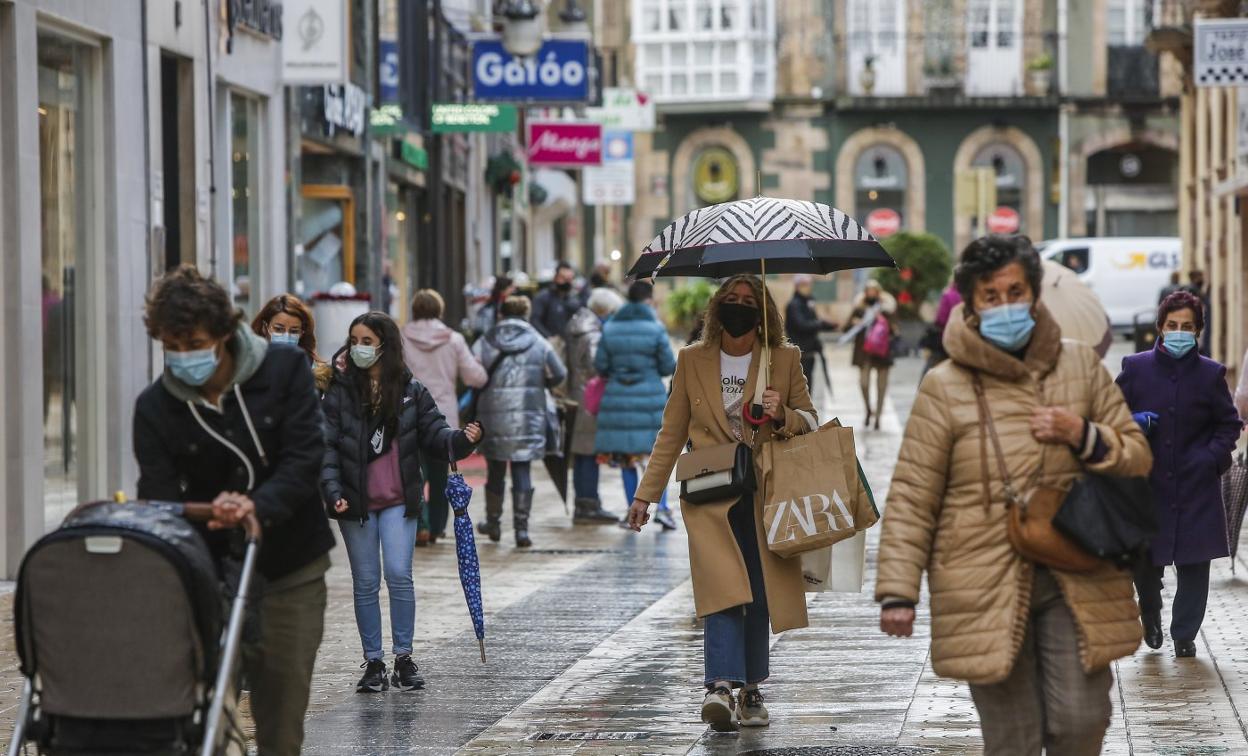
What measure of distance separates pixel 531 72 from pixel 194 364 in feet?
64.7

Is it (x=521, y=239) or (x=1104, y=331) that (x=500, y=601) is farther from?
(x=521, y=239)

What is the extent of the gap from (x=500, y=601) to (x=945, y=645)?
21.6 ft

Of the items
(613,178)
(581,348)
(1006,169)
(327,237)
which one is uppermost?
(1006,169)

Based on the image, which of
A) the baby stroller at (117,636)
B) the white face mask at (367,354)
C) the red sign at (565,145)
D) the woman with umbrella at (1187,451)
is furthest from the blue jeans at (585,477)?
the red sign at (565,145)

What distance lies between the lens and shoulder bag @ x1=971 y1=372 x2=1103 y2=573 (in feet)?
17.4

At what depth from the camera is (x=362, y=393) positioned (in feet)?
29.4

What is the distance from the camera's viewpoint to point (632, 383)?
15.6 m

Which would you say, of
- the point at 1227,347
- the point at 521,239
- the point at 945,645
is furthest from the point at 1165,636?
the point at 521,239

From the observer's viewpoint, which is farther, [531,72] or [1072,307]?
[531,72]

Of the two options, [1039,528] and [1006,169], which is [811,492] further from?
[1006,169]

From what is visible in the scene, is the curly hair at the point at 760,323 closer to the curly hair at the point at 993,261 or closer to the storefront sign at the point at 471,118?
the curly hair at the point at 993,261

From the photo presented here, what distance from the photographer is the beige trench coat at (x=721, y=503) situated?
26.1 ft

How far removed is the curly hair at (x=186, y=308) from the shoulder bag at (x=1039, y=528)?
196 centimetres

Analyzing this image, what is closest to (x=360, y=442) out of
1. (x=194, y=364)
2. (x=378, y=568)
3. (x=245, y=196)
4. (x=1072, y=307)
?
(x=378, y=568)
